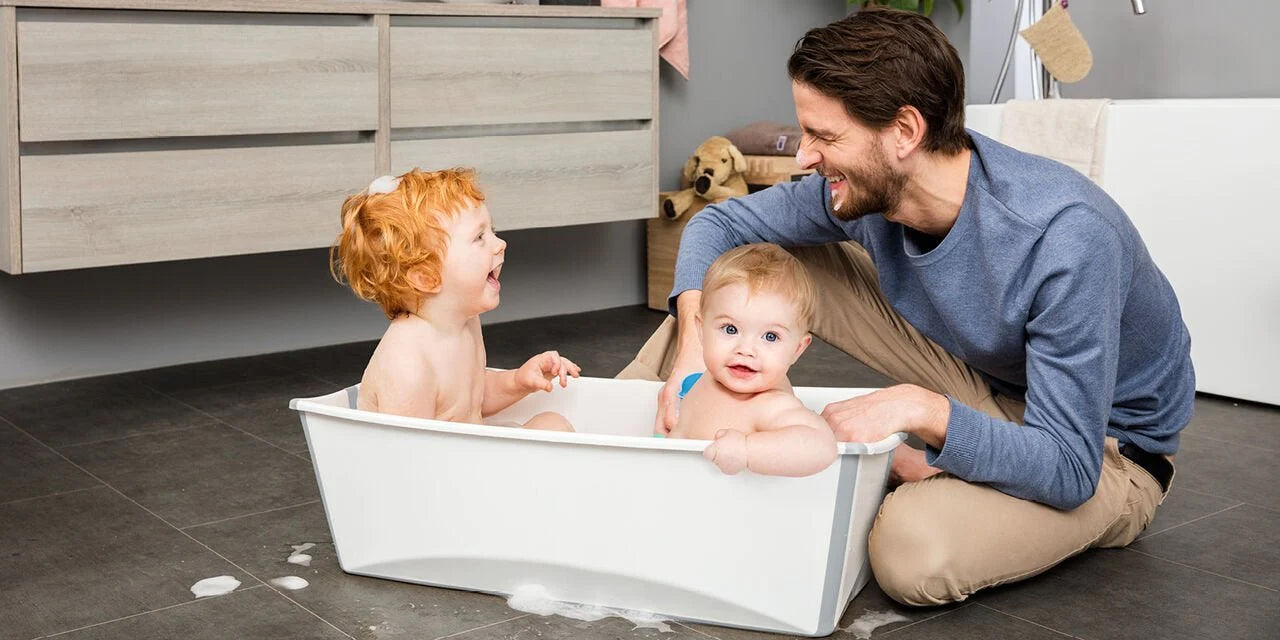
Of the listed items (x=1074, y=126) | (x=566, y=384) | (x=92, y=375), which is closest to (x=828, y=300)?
(x=566, y=384)

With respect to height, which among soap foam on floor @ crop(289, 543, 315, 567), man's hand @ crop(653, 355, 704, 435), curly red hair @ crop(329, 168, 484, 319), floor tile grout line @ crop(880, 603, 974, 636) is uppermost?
curly red hair @ crop(329, 168, 484, 319)

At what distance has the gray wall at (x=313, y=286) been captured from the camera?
279 centimetres

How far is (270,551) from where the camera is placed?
175 centimetres

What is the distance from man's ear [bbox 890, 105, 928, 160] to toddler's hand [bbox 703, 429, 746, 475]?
0.44 m

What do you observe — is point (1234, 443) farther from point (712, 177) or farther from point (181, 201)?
point (181, 201)

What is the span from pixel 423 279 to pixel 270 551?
0.43 metres

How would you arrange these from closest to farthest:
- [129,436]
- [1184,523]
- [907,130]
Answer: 1. [907,130]
2. [1184,523]
3. [129,436]

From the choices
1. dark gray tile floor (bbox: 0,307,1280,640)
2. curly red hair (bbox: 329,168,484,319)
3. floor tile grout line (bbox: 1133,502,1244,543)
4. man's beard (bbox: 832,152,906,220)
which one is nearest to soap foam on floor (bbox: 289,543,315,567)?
dark gray tile floor (bbox: 0,307,1280,640)

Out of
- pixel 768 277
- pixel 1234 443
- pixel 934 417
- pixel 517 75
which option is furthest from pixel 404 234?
pixel 1234 443

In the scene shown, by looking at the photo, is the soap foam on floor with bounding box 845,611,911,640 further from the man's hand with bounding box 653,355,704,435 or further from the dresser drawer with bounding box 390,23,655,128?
the dresser drawer with bounding box 390,23,655,128

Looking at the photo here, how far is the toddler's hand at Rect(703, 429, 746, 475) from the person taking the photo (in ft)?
4.43

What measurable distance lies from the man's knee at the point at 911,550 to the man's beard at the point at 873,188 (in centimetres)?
35

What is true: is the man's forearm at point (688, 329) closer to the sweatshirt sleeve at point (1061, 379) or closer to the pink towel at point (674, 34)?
the sweatshirt sleeve at point (1061, 379)

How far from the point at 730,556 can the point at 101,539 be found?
0.91 m
